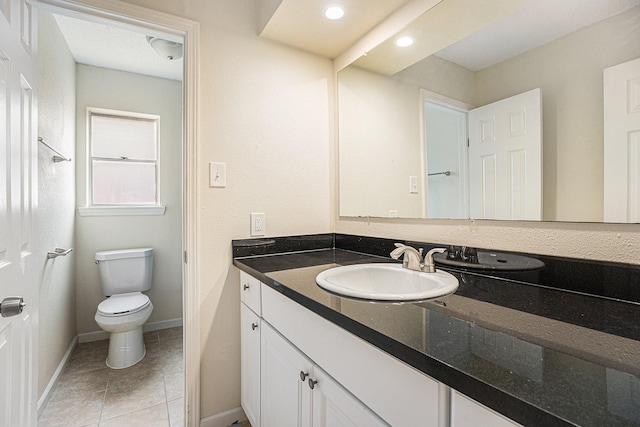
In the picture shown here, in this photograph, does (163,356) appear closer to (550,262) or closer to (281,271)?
(281,271)

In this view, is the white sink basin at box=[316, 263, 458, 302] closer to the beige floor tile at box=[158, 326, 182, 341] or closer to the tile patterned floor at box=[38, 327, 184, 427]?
the tile patterned floor at box=[38, 327, 184, 427]

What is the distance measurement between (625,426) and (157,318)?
3.18 meters

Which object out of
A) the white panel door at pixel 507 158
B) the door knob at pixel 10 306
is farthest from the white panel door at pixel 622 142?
the door knob at pixel 10 306

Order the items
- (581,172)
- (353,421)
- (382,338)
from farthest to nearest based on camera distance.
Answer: (581,172), (353,421), (382,338)

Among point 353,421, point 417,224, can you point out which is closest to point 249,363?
point 353,421

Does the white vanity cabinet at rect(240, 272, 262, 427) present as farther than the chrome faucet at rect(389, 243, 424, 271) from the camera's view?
Yes

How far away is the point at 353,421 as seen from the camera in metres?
0.75

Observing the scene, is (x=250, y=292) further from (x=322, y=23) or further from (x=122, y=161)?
(x=122, y=161)

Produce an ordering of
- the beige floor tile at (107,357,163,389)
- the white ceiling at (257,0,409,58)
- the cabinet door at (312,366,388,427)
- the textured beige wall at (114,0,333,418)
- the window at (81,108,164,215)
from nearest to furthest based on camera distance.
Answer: the cabinet door at (312,366,388,427) < the white ceiling at (257,0,409,58) < the textured beige wall at (114,0,333,418) < the beige floor tile at (107,357,163,389) < the window at (81,108,164,215)

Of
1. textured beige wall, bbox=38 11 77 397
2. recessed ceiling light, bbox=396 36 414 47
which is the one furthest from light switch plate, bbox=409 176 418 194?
textured beige wall, bbox=38 11 77 397

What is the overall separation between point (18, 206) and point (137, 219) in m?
1.88

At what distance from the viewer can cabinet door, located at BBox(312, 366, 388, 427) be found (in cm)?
71

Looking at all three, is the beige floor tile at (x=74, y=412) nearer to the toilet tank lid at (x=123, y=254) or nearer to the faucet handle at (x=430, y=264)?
the toilet tank lid at (x=123, y=254)

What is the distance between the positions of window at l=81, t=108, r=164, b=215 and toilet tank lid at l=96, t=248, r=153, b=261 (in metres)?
0.33
